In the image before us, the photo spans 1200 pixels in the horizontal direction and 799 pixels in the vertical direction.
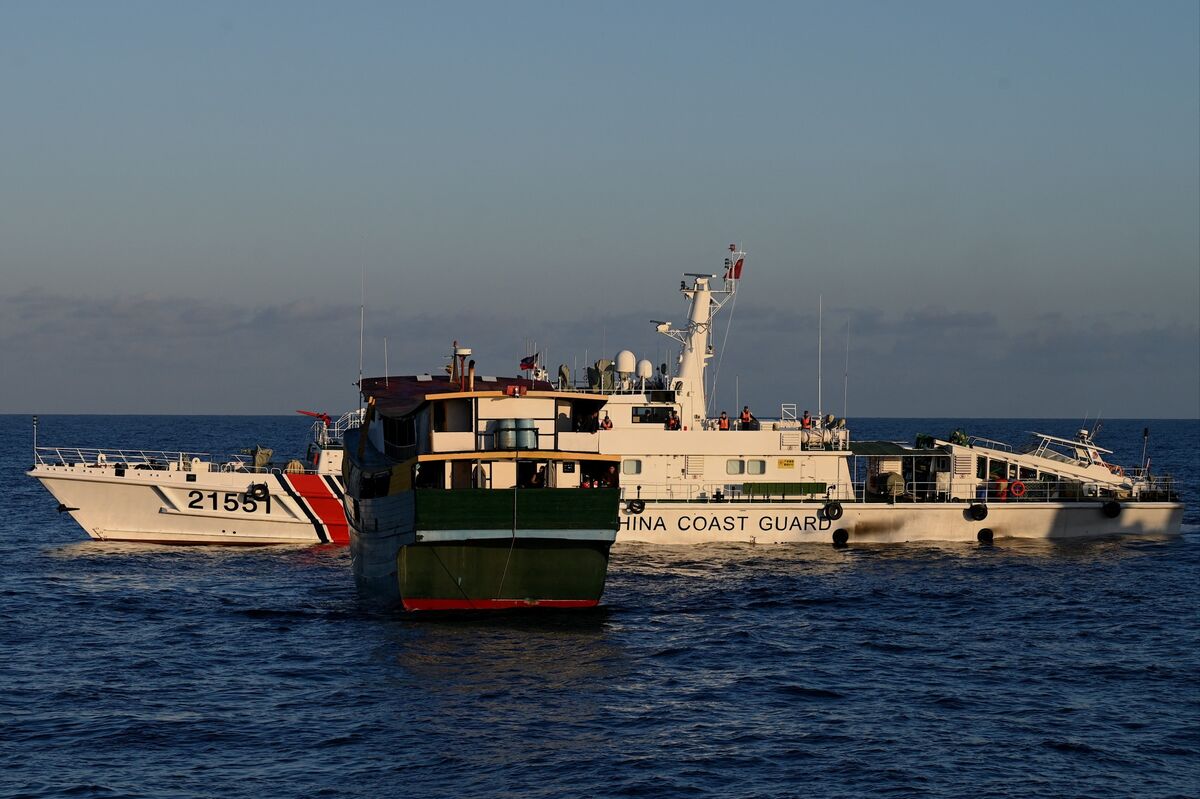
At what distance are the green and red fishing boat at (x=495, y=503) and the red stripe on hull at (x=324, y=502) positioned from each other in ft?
49.3

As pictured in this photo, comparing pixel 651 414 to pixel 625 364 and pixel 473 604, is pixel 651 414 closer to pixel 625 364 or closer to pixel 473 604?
pixel 625 364

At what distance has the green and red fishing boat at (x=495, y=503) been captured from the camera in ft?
116

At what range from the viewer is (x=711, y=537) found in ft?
176

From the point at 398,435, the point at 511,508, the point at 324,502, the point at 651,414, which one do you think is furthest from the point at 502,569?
the point at 651,414

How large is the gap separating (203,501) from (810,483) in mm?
24804

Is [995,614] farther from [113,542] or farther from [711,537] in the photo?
[113,542]

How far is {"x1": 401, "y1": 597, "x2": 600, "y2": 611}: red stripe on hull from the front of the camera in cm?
3700

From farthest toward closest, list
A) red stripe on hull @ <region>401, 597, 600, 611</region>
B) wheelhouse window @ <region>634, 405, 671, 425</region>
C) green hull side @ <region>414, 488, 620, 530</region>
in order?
wheelhouse window @ <region>634, 405, 671, 425</region>
red stripe on hull @ <region>401, 597, 600, 611</region>
green hull side @ <region>414, 488, 620, 530</region>

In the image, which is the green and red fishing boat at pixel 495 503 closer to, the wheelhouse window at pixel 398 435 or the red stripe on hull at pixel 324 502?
the wheelhouse window at pixel 398 435

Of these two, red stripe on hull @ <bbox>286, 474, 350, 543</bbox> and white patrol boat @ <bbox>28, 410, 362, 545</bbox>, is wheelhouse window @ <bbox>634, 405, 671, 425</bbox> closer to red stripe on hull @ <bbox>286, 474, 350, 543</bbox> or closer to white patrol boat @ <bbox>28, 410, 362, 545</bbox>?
white patrol boat @ <bbox>28, 410, 362, 545</bbox>

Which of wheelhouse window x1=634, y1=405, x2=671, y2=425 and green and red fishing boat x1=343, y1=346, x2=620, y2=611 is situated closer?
green and red fishing boat x1=343, y1=346, x2=620, y2=611

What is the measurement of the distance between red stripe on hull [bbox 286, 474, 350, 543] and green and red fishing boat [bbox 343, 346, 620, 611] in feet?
49.3

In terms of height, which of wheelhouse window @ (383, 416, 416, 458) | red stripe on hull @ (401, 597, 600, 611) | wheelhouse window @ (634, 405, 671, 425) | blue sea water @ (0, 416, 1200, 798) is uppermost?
wheelhouse window @ (634, 405, 671, 425)

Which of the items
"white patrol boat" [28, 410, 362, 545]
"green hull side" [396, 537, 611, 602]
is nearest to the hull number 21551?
"white patrol boat" [28, 410, 362, 545]
